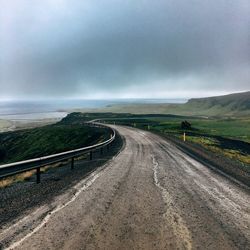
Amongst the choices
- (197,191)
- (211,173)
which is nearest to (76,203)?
(197,191)

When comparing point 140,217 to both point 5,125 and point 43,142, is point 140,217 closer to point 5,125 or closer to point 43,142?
point 43,142

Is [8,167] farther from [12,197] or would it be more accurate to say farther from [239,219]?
[239,219]

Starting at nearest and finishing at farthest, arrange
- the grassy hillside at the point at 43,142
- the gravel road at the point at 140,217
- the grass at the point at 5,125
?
the gravel road at the point at 140,217 < the grassy hillside at the point at 43,142 < the grass at the point at 5,125

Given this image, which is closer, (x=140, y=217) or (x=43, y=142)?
(x=140, y=217)

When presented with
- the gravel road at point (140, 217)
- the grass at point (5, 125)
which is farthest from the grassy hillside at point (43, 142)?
the grass at point (5, 125)

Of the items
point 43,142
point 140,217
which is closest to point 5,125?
point 43,142

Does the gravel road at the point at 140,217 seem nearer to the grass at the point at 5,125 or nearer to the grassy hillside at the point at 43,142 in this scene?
the grassy hillside at the point at 43,142

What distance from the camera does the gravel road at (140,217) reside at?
5.48 meters

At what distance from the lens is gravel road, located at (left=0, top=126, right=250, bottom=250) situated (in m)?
5.48

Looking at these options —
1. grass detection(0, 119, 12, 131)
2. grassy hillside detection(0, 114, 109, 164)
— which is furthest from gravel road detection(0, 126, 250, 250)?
grass detection(0, 119, 12, 131)

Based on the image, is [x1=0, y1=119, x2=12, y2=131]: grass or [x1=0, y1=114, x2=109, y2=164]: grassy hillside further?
[x1=0, y1=119, x2=12, y2=131]: grass

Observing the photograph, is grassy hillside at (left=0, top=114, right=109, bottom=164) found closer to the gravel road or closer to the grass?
the gravel road

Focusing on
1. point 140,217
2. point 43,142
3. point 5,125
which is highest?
point 140,217

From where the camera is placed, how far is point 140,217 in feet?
22.4
